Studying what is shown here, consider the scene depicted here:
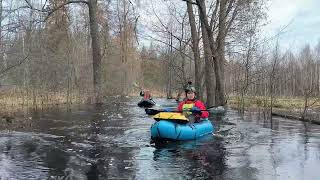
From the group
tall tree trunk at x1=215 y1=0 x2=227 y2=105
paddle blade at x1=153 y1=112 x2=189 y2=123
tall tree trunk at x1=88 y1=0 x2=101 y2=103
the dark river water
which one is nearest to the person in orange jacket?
the dark river water

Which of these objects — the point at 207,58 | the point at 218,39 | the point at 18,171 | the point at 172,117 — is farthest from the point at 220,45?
the point at 18,171

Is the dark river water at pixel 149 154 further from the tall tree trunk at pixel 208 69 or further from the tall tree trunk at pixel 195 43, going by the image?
the tall tree trunk at pixel 195 43

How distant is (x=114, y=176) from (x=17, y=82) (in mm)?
24661

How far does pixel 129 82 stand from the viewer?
58.7 meters

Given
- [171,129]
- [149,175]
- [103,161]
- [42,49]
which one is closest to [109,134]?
[171,129]

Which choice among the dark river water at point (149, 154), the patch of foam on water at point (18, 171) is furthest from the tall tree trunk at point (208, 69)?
the patch of foam on water at point (18, 171)

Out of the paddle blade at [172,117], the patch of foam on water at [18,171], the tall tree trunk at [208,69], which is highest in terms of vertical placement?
the tall tree trunk at [208,69]

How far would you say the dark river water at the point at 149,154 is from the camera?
8953 mm

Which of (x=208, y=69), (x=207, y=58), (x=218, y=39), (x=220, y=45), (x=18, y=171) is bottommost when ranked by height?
(x=18, y=171)

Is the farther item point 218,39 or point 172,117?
point 218,39

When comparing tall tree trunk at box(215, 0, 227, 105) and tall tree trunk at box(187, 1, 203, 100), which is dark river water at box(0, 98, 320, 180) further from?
tall tree trunk at box(187, 1, 203, 100)

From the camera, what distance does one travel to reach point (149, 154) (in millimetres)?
11156

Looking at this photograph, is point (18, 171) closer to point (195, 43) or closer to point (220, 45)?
point (220, 45)

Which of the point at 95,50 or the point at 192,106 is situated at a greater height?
the point at 95,50
